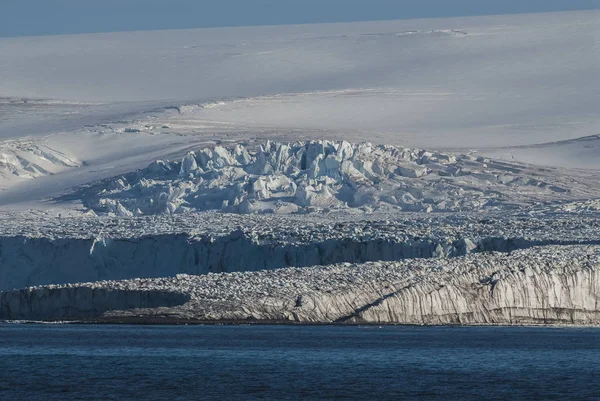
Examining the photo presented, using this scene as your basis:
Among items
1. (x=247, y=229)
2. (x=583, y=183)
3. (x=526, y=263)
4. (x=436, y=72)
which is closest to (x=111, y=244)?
(x=247, y=229)

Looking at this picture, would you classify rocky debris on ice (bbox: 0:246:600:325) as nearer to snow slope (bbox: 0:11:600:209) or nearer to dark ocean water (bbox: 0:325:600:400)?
dark ocean water (bbox: 0:325:600:400)

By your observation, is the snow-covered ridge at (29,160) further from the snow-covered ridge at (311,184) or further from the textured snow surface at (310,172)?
the snow-covered ridge at (311,184)

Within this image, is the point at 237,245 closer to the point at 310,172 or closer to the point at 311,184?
the point at 311,184

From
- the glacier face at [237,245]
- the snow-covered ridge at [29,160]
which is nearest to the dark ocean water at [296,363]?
the glacier face at [237,245]

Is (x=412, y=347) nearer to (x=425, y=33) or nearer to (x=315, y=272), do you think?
(x=315, y=272)

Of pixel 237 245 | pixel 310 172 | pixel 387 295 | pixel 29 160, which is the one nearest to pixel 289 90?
pixel 29 160

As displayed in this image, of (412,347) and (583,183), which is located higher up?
(583,183)

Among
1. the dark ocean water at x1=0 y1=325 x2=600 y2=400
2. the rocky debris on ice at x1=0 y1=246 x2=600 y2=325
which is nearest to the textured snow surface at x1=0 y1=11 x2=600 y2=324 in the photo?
the rocky debris on ice at x1=0 y1=246 x2=600 y2=325
